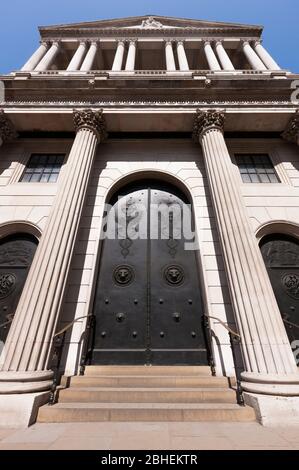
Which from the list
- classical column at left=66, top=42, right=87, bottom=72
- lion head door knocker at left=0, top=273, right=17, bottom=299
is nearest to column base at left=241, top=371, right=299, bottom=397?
lion head door knocker at left=0, top=273, right=17, bottom=299

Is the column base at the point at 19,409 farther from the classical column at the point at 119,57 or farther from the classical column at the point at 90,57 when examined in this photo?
the classical column at the point at 90,57

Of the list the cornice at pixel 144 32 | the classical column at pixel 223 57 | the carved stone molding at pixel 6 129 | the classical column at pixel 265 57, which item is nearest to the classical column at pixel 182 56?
the cornice at pixel 144 32

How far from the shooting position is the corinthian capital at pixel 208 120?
7.85 m

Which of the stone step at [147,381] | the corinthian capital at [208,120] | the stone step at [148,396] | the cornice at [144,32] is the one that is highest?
the cornice at [144,32]

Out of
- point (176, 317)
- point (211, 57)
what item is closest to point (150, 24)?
point (211, 57)

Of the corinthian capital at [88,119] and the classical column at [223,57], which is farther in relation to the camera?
the classical column at [223,57]

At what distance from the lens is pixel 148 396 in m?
4.18

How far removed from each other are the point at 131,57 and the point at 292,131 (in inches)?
393

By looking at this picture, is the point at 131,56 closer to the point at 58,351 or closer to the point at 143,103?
the point at 143,103

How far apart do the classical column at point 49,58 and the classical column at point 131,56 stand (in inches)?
173

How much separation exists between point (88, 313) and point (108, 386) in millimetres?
1822

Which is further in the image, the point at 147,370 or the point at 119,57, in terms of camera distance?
the point at 119,57

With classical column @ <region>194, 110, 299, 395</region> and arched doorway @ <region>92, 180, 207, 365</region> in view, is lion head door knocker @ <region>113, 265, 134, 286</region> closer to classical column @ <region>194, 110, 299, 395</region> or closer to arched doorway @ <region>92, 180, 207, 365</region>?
arched doorway @ <region>92, 180, 207, 365</region>
